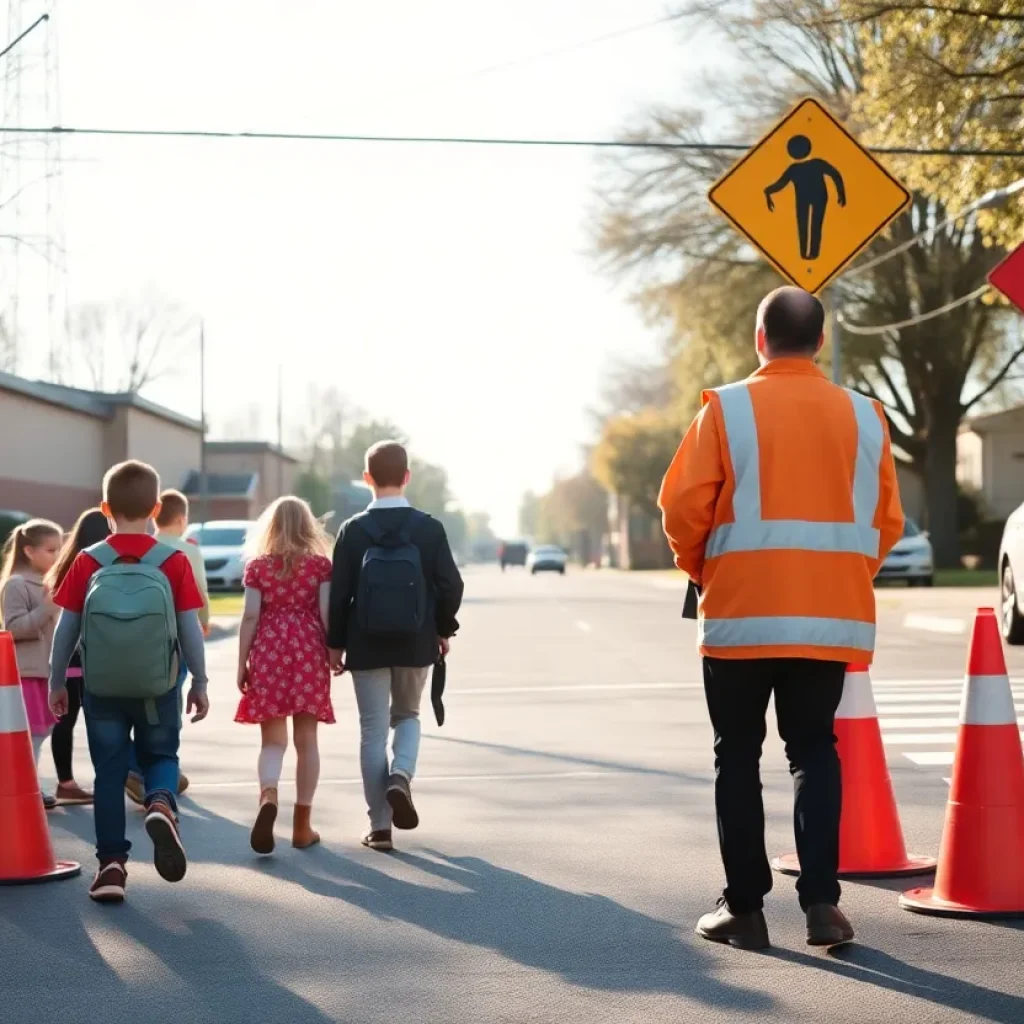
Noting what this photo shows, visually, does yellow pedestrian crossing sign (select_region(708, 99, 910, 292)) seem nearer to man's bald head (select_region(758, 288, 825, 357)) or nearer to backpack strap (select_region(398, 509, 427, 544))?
backpack strap (select_region(398, 509, 427, 544))

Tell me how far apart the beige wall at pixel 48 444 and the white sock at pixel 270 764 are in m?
35.3

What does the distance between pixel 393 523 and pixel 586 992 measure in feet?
9.76

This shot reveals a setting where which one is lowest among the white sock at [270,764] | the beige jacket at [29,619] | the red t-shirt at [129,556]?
the white sock at [270,764]

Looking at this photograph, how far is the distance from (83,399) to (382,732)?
4444 centimetres

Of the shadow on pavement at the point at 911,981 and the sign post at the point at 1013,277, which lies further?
A: the sign post at the point at 1013,277

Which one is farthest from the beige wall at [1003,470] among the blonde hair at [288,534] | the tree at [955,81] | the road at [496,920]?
the blonde hair at [288,534]

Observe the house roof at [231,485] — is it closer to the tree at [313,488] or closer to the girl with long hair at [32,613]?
the tree at [313,488]

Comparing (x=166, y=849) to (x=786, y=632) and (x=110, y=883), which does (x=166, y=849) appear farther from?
(x=786, y=632)

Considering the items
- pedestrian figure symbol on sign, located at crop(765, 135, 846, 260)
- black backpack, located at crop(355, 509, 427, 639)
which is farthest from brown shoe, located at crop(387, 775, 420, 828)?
pedestrian figure symbol on sign, located at crop(765, 135, 846, 260)

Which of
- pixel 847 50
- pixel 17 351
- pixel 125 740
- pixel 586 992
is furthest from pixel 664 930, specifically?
pixel 17 351

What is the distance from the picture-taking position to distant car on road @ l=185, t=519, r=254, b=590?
36.8 m

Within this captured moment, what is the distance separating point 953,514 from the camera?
46406 mm

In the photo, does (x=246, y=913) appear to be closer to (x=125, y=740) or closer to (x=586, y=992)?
(x=125, y=740)

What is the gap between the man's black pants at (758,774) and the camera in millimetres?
Result: 5457
